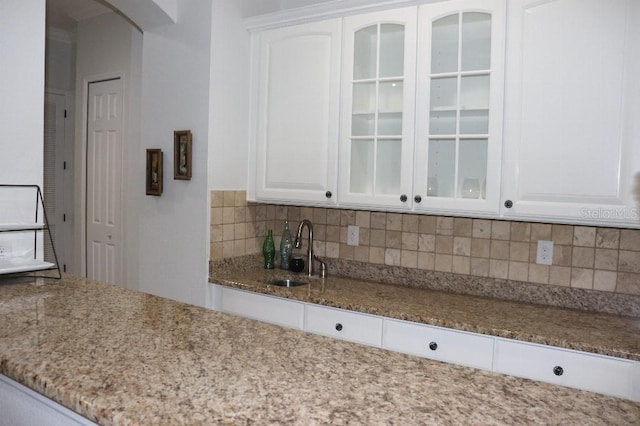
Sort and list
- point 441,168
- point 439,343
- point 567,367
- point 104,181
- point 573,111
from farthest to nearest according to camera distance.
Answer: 1. point 104,181
2. point 441,168
3. point 439,343
4. point 573,111
5. point 567,367

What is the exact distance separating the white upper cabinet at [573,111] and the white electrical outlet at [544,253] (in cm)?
37

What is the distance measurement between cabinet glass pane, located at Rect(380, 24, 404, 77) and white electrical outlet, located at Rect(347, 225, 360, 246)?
0.96 metres

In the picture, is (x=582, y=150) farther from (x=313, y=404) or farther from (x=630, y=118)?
(x=313, y=404)

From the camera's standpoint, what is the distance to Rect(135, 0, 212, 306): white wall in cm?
292

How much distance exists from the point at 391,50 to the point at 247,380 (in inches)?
80.6

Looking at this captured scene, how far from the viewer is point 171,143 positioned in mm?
3078

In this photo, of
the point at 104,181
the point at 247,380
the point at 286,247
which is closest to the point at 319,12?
the point at 286,247

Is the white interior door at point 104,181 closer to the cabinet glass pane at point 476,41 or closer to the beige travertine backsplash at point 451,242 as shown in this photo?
the beige travertine backsplash at point 451,242

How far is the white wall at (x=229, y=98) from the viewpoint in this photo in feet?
9.54

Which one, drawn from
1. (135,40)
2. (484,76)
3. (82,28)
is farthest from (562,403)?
(82,28)

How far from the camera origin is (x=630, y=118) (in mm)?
2014

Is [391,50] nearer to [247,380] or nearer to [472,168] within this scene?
[472,168]

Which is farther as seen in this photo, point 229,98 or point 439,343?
point 229,98

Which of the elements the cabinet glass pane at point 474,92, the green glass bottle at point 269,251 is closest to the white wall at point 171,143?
the green glass bottle at point 269,251
